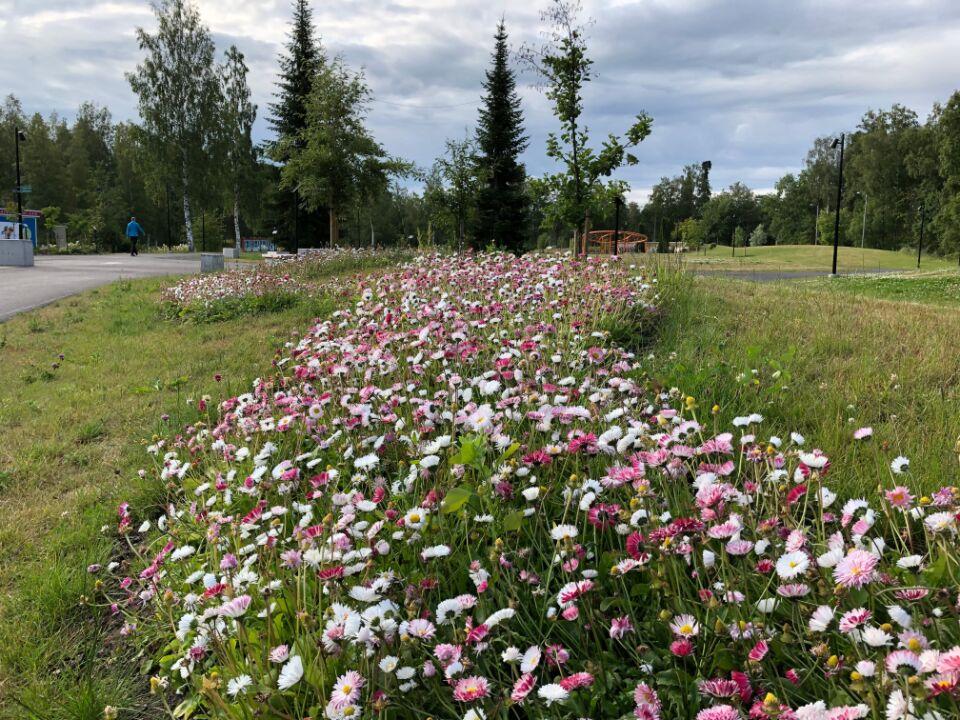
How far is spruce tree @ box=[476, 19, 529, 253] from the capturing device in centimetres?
3669

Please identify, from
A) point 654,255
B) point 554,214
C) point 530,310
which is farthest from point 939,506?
point 554,214

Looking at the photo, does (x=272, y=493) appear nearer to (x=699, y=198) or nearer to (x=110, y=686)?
(x=110, y=686)

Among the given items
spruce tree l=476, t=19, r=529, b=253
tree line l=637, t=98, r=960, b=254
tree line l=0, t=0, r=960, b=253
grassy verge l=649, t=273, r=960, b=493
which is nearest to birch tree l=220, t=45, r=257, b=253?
tree line l=0, t=0, r=960, b=253

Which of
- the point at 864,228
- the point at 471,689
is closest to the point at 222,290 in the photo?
the point at 471,689

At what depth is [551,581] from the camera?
6.93 ft

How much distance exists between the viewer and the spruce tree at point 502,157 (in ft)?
120

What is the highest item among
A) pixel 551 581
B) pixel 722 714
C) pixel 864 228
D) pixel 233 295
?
pixel 864 228

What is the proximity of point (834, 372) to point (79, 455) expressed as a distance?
519 cm

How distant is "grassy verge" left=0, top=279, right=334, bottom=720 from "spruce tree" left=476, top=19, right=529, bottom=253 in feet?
93.6

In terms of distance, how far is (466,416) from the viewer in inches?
105

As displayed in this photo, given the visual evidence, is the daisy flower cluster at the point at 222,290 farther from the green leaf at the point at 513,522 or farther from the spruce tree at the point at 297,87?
the spruce tree at the point at 297,87

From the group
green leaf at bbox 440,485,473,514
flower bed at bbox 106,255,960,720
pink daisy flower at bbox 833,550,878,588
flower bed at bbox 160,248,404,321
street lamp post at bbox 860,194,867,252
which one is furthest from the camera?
street lamp post at bbox 860,194,867,252

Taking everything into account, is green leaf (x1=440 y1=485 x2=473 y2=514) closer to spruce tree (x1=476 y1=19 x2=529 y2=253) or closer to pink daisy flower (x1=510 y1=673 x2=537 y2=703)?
pink daisy flower (x1=510 y1=673 x2=537 y2=703)

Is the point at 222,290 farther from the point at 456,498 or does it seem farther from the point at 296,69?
the point at 296,69
